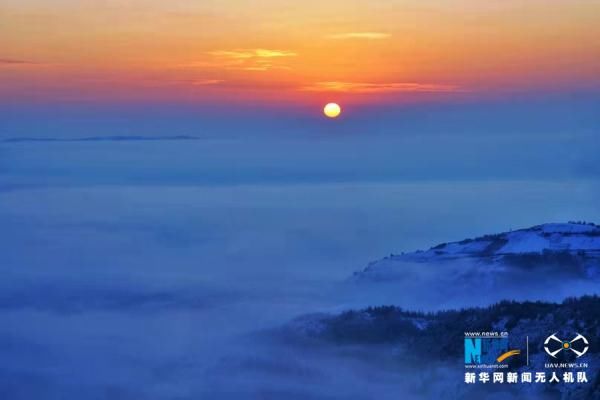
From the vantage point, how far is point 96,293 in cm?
9662

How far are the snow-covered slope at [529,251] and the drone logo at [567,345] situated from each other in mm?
22858

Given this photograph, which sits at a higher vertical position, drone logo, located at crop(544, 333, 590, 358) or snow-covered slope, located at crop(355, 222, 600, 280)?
snow-covered slope, located at crop(355, 222, 600, 280)

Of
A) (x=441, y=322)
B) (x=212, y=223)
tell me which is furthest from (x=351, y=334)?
(x=212, y=223)

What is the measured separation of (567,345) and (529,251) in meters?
28.8

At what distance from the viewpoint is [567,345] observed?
35.1 m

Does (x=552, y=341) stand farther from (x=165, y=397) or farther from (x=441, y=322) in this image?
(x=165, y=397)

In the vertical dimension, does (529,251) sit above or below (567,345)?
above

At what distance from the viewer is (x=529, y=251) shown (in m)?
63.3

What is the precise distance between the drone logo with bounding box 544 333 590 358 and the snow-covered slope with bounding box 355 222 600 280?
75.0ft

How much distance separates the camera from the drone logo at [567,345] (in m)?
34.9

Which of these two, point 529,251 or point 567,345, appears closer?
point 567,345

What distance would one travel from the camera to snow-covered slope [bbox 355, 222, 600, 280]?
60.5m

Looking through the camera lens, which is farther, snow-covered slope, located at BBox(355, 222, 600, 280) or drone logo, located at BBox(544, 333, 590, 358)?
snow-covered slope, located at BBox(355, 222, 600, 280)

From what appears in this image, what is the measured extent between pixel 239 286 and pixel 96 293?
51.0 feet
